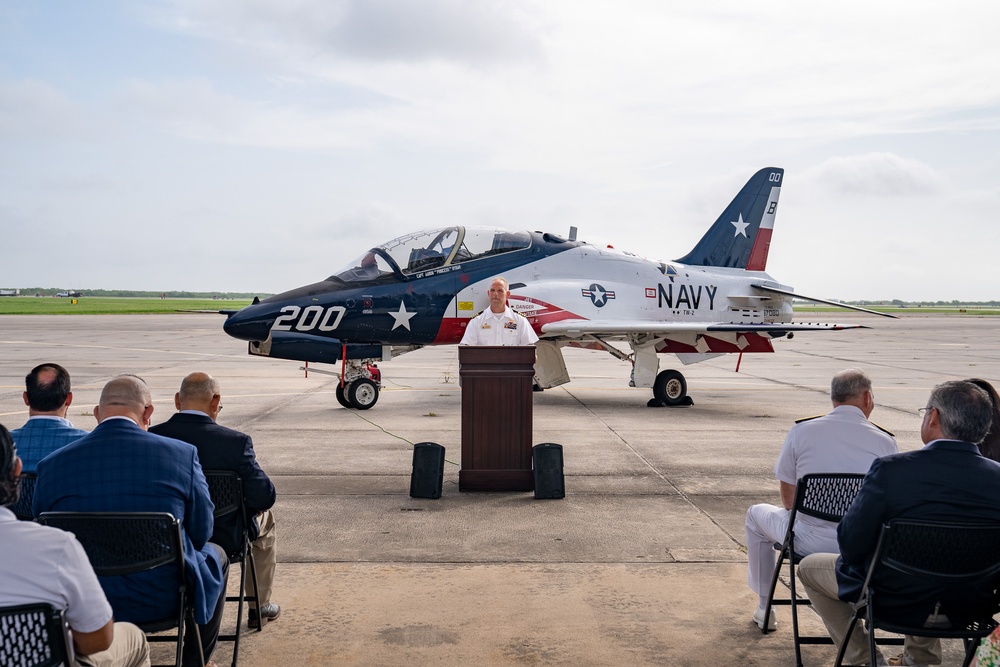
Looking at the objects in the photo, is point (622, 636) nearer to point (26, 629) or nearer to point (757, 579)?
point (757, 579)

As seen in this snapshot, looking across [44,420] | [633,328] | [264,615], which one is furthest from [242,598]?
[633,328]

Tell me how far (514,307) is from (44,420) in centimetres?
1034

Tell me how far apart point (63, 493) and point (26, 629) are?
3.43ft

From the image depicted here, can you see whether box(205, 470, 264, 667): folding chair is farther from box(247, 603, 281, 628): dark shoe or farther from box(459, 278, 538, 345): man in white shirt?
box(459, 278, 538, 345): man in white shirt

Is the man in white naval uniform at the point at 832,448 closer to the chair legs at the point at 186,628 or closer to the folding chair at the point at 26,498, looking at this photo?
the chair legs at the point at 186,628

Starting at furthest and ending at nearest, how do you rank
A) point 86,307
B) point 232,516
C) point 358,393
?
1. point 86,307
2. point 358,393
3. point 232,516

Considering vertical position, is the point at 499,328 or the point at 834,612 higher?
the point at 499,328

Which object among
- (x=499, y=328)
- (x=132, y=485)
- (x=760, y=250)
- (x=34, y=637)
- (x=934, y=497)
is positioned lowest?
(x=34, y=637)

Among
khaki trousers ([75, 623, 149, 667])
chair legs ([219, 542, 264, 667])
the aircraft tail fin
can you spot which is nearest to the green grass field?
the aircraft tail fin

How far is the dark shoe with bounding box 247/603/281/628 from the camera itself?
15.8 feet

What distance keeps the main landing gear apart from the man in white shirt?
538cm

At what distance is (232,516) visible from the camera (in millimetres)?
4484

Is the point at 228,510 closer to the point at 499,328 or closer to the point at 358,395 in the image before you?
the point at 499,328

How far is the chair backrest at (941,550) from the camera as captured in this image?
3.44m
